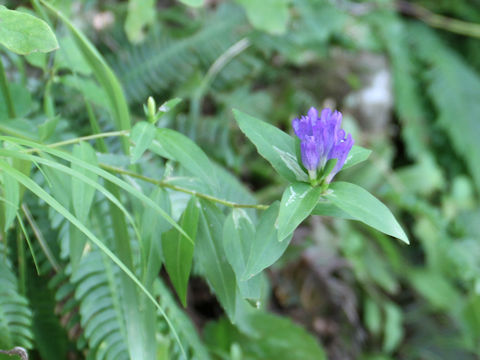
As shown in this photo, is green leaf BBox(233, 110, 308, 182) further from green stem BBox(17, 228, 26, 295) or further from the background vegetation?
green stem BBox(17, 228, 26, 295)

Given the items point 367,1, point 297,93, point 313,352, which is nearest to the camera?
point 313,352

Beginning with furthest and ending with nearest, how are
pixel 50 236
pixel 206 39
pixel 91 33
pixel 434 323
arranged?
pixel 434 323 → pixel 206 39 → pixel 91 33 → pixel 50 236

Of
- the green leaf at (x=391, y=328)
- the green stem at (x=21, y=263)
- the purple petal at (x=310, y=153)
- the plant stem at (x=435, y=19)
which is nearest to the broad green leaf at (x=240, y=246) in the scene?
the purple petal at (x=310, y=153)

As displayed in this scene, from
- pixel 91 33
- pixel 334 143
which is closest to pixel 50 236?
pixel 334 143

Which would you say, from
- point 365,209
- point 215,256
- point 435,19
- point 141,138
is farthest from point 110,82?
point 435,19

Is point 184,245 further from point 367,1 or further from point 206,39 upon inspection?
point 367,1

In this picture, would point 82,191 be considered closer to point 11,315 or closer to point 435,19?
point 11,315

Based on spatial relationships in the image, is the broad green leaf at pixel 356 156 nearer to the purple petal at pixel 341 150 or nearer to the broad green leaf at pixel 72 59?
the purple petal at pixel 341 150
